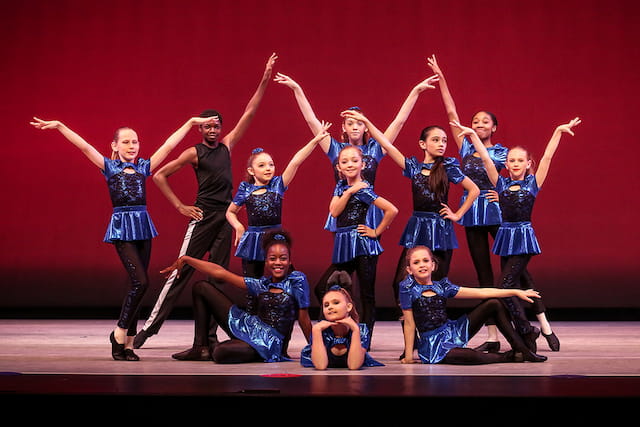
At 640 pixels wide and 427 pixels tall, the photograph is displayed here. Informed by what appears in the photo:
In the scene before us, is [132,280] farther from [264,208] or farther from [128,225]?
[264,208]

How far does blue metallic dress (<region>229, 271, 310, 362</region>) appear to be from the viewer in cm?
418

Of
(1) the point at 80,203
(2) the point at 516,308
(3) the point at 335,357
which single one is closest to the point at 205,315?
(3) the point at 335,357

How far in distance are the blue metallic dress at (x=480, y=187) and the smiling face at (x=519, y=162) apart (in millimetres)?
382

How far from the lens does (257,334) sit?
4188 mm

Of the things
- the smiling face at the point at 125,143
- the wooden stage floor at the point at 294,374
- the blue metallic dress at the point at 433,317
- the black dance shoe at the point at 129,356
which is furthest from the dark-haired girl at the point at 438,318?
the smiling face at the point at 125,143

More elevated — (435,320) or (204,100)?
(204,100)

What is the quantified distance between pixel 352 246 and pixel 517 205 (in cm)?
96

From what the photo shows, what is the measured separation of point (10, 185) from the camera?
715 centimetres

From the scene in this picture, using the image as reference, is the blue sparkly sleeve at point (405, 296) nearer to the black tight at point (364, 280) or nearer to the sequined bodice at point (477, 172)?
the black tight at point (364, 280)

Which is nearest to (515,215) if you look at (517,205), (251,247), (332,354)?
(517,205)

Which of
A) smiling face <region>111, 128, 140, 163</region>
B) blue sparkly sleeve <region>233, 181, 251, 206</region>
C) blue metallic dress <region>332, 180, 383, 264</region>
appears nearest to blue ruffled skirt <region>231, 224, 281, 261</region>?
blue sparkly sleeve <region>233, 181, 251, 206</region>

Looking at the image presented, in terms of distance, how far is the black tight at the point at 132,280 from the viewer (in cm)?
435

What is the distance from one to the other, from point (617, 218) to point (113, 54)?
4435 millimetres

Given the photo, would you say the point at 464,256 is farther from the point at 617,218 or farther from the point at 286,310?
the point at 286,310
